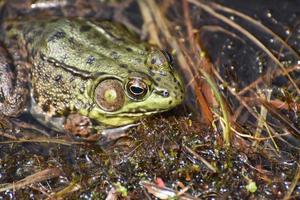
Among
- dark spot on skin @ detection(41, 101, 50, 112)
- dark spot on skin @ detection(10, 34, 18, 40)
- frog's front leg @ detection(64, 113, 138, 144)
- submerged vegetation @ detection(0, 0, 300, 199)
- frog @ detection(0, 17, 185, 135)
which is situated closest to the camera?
submerged vegetation @ detection(0, 0, 300, 199)

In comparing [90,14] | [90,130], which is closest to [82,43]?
[90,130]

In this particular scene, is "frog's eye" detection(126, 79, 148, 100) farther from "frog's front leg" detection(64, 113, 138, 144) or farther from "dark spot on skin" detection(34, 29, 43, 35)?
"dark spot on skin" detection(34, 29, 43, 35)

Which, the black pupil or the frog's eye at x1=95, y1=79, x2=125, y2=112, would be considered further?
the frog's eye at x1=95, y1=79, x2=125, y2=112

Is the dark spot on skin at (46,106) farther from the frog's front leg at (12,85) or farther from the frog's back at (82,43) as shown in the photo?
the frog's back at (82,43)

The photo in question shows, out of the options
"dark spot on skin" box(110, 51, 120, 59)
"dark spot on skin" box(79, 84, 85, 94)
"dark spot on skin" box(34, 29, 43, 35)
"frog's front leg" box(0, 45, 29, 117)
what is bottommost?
"frog's front leg" box(0, 45, 29, 117)

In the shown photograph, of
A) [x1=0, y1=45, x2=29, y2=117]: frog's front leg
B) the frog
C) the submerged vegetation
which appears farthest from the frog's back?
the submerged vegetation

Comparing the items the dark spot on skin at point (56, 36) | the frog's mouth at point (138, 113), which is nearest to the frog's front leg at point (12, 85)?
the dark spot on skin at point (56, 36)

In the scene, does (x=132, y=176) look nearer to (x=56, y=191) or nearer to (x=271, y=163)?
(x=56, y=191)
